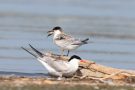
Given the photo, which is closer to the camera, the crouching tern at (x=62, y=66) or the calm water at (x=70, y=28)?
the crouching tern at (x=62, y=66)

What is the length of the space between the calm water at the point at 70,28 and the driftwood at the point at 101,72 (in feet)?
5.17

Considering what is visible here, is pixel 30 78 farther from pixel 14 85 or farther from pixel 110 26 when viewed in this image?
pixel 110 26

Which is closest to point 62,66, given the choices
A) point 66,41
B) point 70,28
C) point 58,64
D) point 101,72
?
point 58,64

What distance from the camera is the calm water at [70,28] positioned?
827 inches

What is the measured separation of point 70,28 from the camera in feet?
92.2

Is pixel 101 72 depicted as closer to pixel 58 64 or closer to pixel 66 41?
pixel 58 64

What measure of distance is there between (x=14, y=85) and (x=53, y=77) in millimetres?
2480

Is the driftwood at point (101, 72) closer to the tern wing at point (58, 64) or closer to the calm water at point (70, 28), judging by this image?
the tern wing at point (58, 64)

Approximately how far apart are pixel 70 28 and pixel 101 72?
34.9 ft

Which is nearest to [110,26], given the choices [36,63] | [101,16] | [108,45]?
[101,16]

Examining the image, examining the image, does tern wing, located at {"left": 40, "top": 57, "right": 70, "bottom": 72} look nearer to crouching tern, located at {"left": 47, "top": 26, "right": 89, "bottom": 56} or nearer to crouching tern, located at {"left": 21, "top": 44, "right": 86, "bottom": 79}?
crouching tern, located at {"left": 21, "top": 44, "right": 86, "bottom": 79}

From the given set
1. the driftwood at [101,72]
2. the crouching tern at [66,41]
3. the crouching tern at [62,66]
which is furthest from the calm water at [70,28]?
the driftwood at [101,72]

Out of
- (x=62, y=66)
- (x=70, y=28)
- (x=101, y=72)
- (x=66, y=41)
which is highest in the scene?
(x=70, y=28)

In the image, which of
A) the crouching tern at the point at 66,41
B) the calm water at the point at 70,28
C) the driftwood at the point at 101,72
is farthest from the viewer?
the calm water at the point at 70,28
